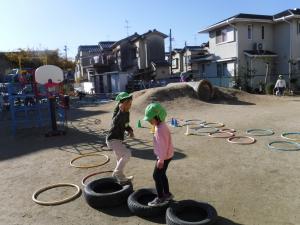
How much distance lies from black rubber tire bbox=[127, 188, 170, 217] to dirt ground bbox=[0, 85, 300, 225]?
0.30ft

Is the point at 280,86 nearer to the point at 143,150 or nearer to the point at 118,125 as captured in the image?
the point at 143,150

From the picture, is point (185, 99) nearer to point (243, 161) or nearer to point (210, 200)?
point (243, 161)

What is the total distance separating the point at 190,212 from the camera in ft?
14.7

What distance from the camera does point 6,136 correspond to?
38.0 ft

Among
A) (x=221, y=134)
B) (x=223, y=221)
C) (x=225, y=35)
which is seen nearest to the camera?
(x=223, y=221)

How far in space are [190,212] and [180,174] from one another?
5.24 feet

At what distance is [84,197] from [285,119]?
9047mm

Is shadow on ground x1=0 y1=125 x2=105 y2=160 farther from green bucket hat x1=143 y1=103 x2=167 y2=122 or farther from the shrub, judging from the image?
the shrub

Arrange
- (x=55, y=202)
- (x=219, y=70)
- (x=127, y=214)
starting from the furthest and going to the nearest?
(x=219, y=70) → (x=55, y=202) → (x=127, y=214)

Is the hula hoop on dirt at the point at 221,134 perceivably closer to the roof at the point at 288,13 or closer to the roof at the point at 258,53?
the roof at the point at 258,53

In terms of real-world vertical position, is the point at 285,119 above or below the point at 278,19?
below

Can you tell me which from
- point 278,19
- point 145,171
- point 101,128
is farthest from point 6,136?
point 278,19

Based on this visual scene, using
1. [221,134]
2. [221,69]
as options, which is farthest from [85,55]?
[221,134]

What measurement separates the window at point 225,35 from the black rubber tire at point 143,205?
79.0ft
